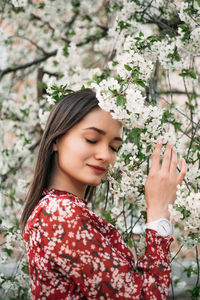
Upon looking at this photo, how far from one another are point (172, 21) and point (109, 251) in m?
2.38

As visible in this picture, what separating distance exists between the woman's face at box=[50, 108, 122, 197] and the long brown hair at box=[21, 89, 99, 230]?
0.09 ft

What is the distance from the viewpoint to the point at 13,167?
3586mm

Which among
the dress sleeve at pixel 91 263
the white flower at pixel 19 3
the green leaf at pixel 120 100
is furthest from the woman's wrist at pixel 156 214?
the white flower at pixel 19 3

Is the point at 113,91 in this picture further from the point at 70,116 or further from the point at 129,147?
the point at 129,147

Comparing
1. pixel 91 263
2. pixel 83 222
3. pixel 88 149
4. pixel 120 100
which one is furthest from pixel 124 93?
pixel 91 263

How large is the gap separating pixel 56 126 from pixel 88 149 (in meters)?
0.20

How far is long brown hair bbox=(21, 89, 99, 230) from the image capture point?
150 centimetres

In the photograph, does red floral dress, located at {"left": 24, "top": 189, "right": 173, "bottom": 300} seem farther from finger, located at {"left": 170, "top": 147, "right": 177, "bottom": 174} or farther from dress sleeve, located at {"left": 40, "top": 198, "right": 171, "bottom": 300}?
finger, located at {"left": 170, "top": 147, "right": 177, "bottom": 174}

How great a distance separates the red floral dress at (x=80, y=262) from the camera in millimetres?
1199

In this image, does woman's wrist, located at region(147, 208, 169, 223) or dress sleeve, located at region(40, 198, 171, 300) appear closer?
dress sleeve, located at region(40, 198, 171, 300)

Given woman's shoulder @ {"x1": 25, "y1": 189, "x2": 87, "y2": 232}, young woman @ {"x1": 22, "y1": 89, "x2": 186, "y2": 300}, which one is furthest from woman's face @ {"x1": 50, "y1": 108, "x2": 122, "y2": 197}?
woman's shoulder @ {"x1": 25, "y1": 189, "x2": 87, "y2": 232}

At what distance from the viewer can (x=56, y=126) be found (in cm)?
155

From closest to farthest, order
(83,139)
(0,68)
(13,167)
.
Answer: (83,139), (13,167), (0,68)

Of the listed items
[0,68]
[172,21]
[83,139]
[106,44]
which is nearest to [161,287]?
[83,139]
